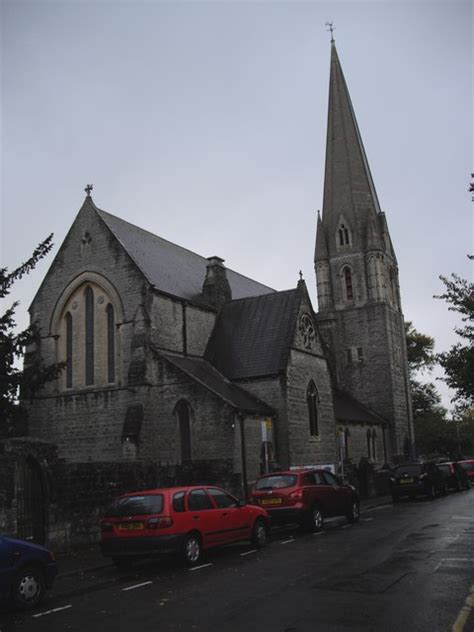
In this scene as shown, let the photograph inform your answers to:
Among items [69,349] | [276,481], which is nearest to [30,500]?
[276,481]

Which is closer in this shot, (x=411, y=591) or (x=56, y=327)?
(x=411, y=591)

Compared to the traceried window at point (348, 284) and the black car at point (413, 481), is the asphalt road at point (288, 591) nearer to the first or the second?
the black car at point (413, 481)

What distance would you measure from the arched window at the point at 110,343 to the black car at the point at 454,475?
52.3 feet

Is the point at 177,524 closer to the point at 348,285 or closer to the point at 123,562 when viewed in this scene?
the point at 123,562

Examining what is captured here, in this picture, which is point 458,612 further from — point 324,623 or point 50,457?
point 50,457

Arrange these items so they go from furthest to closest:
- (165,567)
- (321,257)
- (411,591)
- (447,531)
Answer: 1. (321,257)
2. (447,531)
3. (165,567)
4. (411,591)

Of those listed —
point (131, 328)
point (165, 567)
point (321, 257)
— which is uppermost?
point (321, 257)

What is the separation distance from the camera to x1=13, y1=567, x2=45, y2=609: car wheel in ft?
30.5

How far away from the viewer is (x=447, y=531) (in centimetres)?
1539

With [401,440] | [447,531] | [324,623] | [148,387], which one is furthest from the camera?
[401,440]

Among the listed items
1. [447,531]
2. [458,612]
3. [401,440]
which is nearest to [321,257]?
[401,440]

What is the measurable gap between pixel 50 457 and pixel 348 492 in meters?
8.79

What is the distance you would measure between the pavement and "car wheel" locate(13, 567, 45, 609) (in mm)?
1948

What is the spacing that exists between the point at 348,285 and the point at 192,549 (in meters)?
39.0
